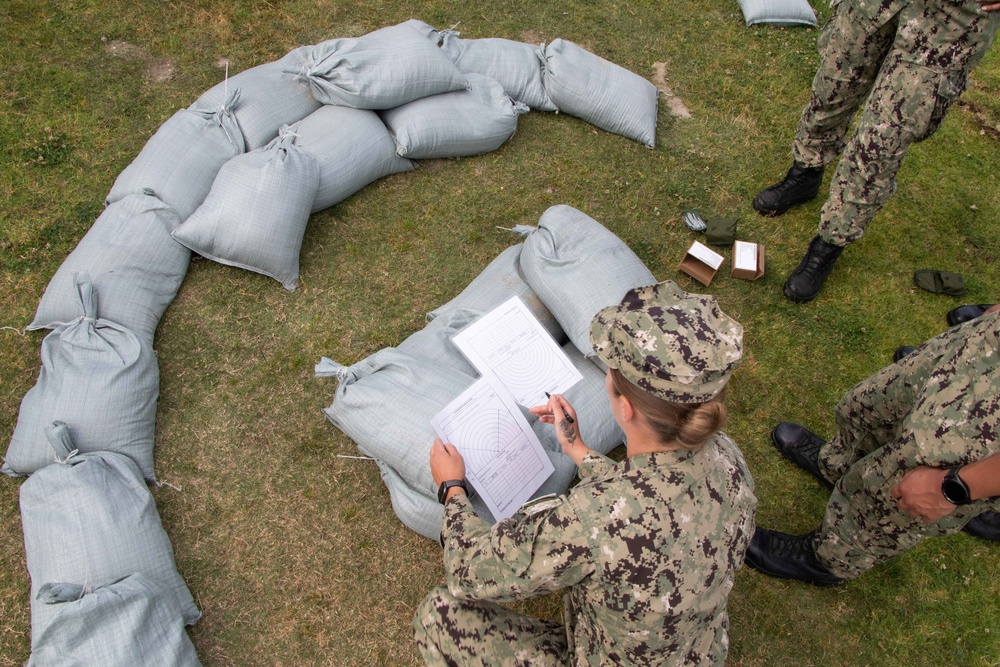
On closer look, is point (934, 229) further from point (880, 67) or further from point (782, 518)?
point (782, 518)

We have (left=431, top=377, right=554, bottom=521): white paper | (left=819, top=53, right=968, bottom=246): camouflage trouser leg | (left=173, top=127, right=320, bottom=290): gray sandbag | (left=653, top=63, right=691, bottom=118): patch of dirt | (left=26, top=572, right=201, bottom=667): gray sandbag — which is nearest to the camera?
(left=26, top=572, right=201, bottom=667): gray sandbag

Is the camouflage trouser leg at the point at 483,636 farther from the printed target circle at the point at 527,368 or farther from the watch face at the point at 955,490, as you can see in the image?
the watch face at the point at 955,490

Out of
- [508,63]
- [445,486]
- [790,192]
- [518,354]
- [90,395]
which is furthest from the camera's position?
[508,63]

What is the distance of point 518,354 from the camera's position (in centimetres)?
258

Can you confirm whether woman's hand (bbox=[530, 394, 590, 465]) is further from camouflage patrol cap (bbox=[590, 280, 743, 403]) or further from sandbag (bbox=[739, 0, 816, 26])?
sandbag (bbox=[739, 0, 816, 26])

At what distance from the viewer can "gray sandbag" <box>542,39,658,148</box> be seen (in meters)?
3.65

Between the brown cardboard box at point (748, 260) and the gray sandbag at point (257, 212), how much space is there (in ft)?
7.02

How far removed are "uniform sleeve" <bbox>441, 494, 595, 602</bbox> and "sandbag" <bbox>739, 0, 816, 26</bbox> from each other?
163 inches

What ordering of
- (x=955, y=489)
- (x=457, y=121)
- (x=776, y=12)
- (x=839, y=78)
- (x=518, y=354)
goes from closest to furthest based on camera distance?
(x=955, y=489), (x=518, y=354), (x=839, y=78), (x=457, y=121), (x=776, y=12)

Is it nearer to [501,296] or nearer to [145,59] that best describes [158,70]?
[145,59]

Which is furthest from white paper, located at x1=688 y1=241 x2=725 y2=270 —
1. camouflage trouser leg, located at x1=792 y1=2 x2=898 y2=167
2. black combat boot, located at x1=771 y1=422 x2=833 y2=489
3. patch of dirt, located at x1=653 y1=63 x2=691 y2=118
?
patch of dirt, located at x1=653 y1=63 x2=691 y2=118

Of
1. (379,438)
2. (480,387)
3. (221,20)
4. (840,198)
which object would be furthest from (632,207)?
(221,20)

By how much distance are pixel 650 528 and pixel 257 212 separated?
2.20 meters

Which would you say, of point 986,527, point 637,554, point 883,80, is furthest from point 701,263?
point 637,554
